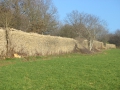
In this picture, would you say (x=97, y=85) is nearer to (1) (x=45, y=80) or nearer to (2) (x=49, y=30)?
(1) (x=45, y=80)

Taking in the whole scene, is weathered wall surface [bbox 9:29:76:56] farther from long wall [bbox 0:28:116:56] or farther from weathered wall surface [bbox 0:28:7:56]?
weathered wall surface [bbox 0:28:7:56]

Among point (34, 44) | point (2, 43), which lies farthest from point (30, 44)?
point (2, 43)

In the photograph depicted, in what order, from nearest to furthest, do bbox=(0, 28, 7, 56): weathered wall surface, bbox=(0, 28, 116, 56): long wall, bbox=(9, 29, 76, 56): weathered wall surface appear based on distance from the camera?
1. bbox=(0, 28, 7, 56): weathered wall surface
2. bbox=(0, 28, 116, 56): long wall
3. bbox=(9, 29, 76, 56): weathered wall surface

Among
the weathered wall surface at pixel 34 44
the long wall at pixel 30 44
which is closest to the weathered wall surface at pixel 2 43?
the long wall at pixel 30 44

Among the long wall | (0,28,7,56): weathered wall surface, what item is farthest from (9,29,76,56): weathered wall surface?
(0,28,7,56): weathered wall surface

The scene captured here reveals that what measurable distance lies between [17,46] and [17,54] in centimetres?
83

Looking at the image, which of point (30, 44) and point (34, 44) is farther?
point (34, 44)

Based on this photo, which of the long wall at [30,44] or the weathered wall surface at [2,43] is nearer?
the weathered wall surface at [2,43]

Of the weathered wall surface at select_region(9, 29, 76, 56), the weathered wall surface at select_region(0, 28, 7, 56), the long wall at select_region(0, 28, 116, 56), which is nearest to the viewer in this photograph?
the weathered wall surface at select_region(0, 28, 7, 56)

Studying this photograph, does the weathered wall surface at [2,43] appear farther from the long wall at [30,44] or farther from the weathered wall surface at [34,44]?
the weathered wall surface at [34,44]

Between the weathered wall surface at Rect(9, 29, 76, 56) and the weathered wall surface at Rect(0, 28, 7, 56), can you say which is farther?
the weathered wall surface at Rect(9, 29, 76, 56)

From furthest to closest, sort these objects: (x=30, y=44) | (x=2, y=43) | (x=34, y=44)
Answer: (x=34, y=44), (x=30, y=44), (x=2, y=43)

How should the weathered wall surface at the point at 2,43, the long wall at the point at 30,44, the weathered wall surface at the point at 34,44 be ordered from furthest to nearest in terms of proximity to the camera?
the weathered wall surface at the point at 34,44
the long wall at the point at 30,44
the weathered wall surface at the point at 2,43

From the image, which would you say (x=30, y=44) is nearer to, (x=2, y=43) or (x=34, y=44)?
(x=34, y=44)
